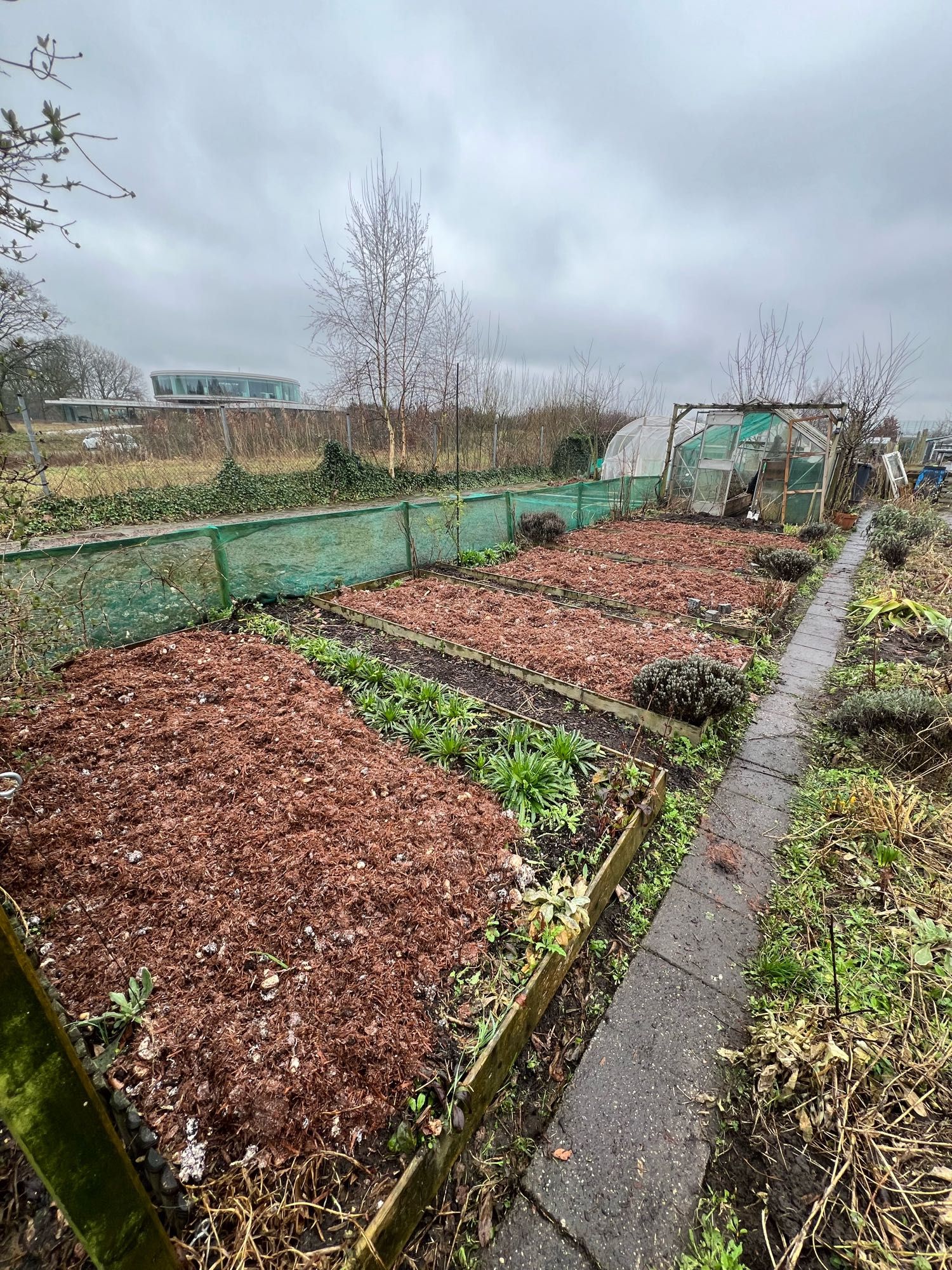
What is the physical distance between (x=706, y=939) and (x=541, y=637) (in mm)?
3089

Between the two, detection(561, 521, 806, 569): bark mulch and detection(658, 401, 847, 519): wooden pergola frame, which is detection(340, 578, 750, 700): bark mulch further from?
detection(658, 401, 847, 519): wooden pergola frame

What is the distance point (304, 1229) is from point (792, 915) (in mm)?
2189

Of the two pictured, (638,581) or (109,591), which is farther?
(638,581)

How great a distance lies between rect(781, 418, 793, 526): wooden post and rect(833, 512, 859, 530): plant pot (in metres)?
1.14

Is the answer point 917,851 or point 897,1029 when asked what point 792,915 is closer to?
point 897,1029

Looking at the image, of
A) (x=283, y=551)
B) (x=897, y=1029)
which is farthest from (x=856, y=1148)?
(x=283, y=551)

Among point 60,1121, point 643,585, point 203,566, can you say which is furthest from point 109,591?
point 643,585

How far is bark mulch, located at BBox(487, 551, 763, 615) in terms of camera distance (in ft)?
20.6

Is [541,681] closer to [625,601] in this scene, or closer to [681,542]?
[625,601]

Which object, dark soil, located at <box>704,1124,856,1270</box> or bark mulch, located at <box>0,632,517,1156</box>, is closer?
dark soil, located at <box>704,1124,856,1270</box>

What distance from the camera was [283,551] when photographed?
554cm

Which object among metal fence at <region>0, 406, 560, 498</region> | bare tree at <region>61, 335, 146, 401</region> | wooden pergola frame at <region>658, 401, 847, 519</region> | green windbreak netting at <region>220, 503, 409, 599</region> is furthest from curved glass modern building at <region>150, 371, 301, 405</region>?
green windbreak netting at <region>220, 503, 409, 599</region>

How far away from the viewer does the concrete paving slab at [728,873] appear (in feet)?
7.95

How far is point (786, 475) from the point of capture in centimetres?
1174
